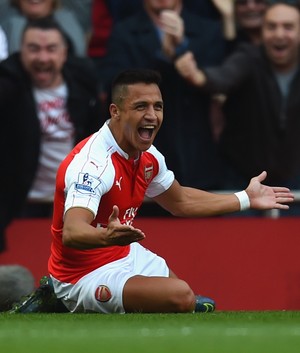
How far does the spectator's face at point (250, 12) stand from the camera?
12555 mm

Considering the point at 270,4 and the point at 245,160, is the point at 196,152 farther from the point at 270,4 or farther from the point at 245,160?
the point at 270,4

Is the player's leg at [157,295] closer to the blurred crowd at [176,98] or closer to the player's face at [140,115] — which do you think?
the player's face at [140,115]

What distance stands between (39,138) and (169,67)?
4.37 ft

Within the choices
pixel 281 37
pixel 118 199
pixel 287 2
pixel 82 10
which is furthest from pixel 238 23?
pixel 118 199

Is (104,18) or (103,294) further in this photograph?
(104,18)

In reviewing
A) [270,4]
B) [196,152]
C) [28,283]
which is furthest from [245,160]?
[28,283]

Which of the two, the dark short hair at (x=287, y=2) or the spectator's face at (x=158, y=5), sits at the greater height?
the dark short hair at (x=287, y=2)

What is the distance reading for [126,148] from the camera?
9.42 metres

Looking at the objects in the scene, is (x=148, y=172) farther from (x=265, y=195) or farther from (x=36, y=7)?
(x=36, y=7)

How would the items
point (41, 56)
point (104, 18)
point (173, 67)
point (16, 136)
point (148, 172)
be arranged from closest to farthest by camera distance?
point (148, 172)
point (16, 136)
point (41, 56)
point (173, 67)
point (104, 18)

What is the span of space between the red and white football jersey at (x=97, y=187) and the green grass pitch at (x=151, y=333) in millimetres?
539

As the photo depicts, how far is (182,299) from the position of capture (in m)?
9.34

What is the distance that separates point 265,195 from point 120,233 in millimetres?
1897

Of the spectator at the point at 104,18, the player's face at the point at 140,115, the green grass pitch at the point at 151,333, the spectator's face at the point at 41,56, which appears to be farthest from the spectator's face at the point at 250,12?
the green grass pitch at the point at 151,333
